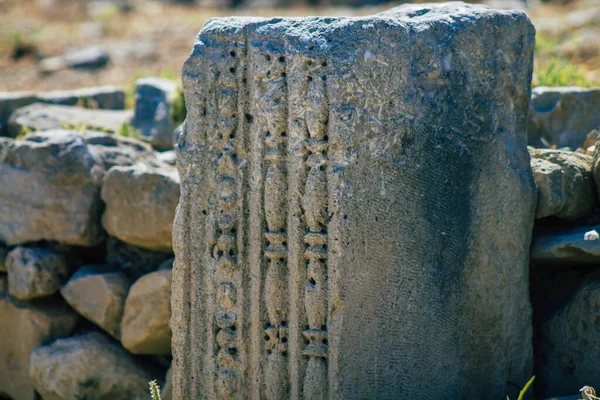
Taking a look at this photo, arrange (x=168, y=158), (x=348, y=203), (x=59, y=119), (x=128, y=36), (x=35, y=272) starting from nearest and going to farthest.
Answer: (x=348, y=203) → (x=35, y=272) → (x=168, y=158) → (x=59, y=119) → (x=128, y=36)

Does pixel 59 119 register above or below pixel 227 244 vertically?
above

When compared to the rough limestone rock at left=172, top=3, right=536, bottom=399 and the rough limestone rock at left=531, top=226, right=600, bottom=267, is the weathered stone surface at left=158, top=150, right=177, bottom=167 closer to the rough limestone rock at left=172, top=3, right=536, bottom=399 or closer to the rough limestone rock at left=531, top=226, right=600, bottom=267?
the rough limestone rock at left=172, top=3, right=536, bottom=399

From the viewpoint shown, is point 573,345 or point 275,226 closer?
point 275,226

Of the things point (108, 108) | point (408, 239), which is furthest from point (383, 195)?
point (108, 108)

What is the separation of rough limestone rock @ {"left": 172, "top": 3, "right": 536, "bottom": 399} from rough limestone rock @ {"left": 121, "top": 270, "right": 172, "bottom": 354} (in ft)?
3.05

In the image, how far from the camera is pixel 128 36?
9.37 meters

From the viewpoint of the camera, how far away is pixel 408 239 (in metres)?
2.71

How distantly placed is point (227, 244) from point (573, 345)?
1360mm

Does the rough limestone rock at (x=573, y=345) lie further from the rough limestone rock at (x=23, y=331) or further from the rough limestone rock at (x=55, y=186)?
the rough limestone rock at (x=23, y=331)

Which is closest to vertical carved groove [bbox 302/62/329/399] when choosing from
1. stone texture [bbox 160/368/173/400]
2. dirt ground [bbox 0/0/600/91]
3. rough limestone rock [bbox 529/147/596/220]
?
rough limestone rock [bbox 529/147/596/220]

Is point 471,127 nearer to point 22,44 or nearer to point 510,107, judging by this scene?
point 510,107

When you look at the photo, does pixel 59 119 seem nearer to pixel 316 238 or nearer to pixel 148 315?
pixel 148 315

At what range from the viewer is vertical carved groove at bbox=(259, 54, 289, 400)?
267cm

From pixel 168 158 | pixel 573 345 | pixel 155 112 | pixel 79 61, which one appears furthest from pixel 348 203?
pixel 79 61
